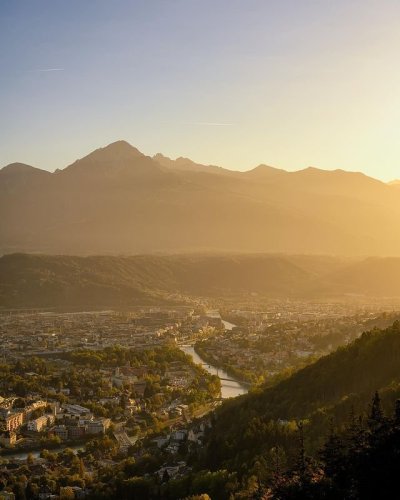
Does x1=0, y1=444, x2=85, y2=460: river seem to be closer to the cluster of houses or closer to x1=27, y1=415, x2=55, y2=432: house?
the cluster of houses

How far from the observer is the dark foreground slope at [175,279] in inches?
4353

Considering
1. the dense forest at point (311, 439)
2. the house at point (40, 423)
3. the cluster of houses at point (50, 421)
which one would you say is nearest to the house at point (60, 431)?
the cluster of houses at point (50, 421)

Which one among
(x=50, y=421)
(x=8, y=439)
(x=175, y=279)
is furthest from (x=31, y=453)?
(x=175, y=279)

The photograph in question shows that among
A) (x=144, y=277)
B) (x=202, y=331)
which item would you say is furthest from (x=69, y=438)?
(x=144, y=277)

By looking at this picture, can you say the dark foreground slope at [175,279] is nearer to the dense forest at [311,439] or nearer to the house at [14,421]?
the house at [14,421]

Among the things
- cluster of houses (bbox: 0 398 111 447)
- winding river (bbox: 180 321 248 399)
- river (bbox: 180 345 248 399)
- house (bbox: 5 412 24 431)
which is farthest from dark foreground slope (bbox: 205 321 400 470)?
house (bbox: 5 412 24 431)

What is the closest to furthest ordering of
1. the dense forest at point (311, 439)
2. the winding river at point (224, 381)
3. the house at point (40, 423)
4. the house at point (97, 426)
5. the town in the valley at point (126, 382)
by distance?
1. the dense forest at point (311, 439)
2. the town in the valley at point (126, 382)
3. the house at point (97, 426)
4. the house at point (40, 423)
5. the winding river at point (224, 381)

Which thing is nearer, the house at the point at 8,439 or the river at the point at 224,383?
the house at the point at 8,439

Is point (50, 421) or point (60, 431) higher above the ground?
point (50, 421)

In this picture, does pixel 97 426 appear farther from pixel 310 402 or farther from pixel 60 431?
pixel 310 402

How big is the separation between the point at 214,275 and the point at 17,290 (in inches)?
1484

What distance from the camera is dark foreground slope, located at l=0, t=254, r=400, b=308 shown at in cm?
11056

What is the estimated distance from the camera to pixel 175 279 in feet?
432

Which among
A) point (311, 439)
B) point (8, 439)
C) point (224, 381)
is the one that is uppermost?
point (311, 439)
